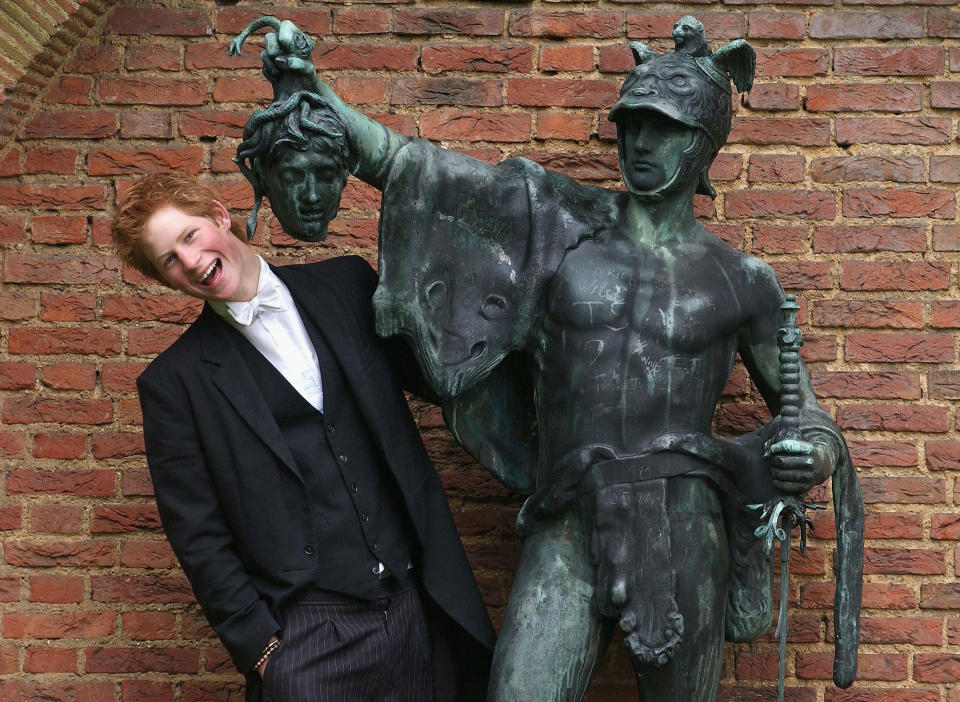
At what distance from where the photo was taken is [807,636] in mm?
3686

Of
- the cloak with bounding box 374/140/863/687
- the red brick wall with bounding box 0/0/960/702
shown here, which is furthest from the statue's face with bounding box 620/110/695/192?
the red brick wall with bounding box 0/0/960/702

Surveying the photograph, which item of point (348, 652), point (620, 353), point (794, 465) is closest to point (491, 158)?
point (620, 353)

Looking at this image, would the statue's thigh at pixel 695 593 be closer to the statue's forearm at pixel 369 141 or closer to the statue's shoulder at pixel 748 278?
the statue's shoulder at pixel 748 278

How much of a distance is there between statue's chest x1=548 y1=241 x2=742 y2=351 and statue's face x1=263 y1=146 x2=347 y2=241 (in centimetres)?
55

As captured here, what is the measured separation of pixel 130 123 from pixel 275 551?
1.48 meters

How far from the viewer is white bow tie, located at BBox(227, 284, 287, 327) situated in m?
3.00

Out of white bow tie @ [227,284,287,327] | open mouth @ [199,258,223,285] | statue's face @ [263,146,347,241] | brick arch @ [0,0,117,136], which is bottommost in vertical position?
white bow tie @ [227,284,287,327]

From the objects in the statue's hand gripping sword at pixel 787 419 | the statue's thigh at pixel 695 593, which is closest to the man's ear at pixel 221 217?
the statue's thigh at pixel 695 593

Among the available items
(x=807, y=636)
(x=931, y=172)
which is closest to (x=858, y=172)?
(x=931, y=172)

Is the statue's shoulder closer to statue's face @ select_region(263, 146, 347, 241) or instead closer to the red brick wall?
the red brick wall

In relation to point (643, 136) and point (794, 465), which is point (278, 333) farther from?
point (794, 465)

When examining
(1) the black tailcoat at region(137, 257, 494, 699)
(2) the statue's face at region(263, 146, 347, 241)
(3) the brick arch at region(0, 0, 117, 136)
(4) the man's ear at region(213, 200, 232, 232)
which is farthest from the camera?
(3) the brick arch at region(0, 0, 117, 136)

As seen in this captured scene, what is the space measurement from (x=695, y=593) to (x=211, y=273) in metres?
1.26

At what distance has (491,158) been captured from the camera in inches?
149
